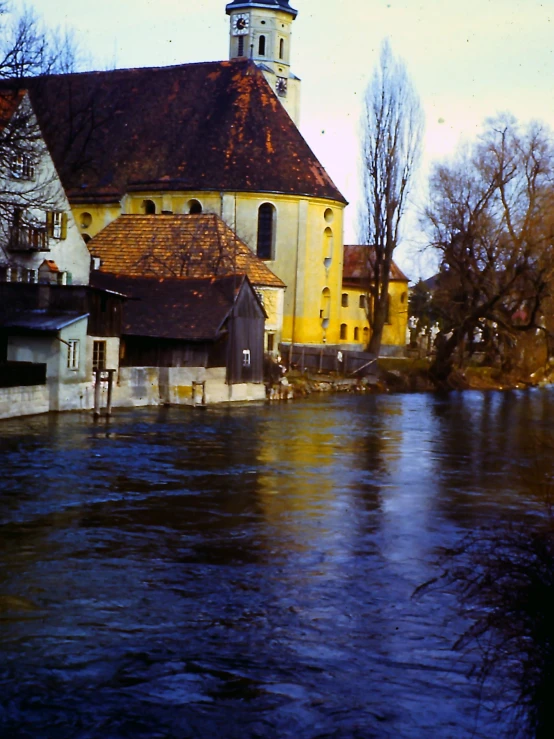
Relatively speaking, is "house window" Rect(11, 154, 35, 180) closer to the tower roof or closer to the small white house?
the small white house

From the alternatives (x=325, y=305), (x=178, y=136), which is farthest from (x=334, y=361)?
Result: (x=178, y=136)

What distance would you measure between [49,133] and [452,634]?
49.6m

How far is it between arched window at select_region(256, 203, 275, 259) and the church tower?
26413mm

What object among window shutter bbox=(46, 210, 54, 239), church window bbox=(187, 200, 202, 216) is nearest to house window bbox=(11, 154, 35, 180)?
window shutter bbox=(46, 210, 54, 239)

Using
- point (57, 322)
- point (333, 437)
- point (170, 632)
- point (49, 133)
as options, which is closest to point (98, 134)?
point (49, 133)

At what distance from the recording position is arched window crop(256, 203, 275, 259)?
5950 centimetres

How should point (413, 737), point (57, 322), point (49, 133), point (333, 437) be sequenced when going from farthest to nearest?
1. point (49, 133)
2. point (57, 322)
3. point (333, 437)
4. point (413, 737)

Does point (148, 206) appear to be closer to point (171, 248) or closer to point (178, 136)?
point (178, 136)

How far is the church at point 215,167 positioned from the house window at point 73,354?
22.4 metres

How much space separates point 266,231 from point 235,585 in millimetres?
46101

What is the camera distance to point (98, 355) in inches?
1415

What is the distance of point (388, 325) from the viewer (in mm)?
78188

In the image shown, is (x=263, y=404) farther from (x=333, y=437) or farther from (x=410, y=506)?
(x=410, y=506)

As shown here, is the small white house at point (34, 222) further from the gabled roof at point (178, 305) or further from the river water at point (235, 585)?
the river water at point (235, 585)
